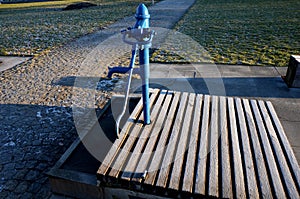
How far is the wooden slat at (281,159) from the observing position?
5.64 ft

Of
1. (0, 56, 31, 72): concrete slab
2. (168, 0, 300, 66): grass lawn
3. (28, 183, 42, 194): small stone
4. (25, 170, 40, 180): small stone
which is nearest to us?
(28, 183, 42, 194): small stone

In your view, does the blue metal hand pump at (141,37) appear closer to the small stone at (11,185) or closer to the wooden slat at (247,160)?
the wooden slat at (247,160)

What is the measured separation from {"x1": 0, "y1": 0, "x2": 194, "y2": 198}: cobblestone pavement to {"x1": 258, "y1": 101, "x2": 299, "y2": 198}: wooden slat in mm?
2171

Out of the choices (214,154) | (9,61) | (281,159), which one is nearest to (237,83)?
(281,159)

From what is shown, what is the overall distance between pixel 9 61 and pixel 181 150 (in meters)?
6.03

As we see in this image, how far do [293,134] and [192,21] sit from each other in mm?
8802

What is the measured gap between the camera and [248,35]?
794 centimetres

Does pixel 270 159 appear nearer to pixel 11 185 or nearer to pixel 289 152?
pixel 289 152

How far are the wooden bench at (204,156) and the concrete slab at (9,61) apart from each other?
15.6 feet

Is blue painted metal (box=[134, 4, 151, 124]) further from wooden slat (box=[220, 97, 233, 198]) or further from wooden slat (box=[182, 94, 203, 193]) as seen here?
wooden slat (box=[220, 97, 233, 198])

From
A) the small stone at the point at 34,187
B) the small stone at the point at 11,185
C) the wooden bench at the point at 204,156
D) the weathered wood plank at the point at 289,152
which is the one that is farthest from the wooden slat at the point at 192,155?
the small stone at the point at 11,185

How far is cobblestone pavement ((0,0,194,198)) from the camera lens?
254cm

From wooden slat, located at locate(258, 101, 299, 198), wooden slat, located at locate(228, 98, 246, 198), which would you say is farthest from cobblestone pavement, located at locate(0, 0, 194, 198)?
wooden slat, located at locate(258, 101, 299, 198)

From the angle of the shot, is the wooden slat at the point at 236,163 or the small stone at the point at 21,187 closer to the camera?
the wooden slat at the point at 236,163
